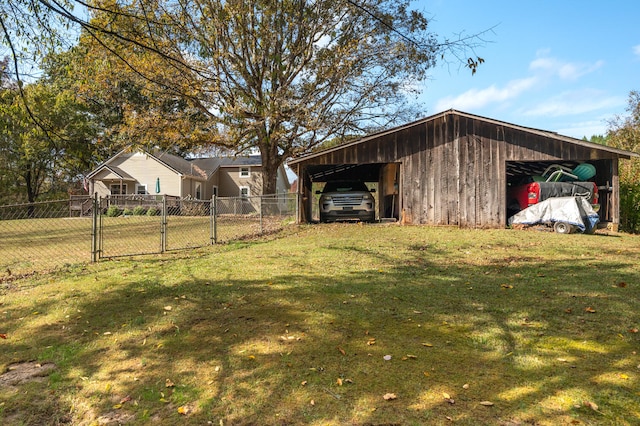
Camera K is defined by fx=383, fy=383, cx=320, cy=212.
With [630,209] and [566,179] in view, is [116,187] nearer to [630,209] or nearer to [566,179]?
[566,179]

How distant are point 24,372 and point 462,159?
42.2 feet

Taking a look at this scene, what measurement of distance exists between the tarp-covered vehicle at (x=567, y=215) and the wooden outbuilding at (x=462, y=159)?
4.56 ft

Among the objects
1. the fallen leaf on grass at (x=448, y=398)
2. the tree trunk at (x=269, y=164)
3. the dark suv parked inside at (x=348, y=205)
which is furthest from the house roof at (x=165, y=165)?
the fallen leaf on grass at (x=448, y=398)

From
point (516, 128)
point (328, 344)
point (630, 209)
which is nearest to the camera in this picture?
point (328, 344)

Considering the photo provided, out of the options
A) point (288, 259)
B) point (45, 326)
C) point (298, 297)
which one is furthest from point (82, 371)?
point (288, 259)

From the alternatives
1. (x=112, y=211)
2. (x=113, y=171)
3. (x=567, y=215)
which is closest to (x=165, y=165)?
(x=113, y=171)

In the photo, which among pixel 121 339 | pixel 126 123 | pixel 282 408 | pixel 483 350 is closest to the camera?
pixel 282 408

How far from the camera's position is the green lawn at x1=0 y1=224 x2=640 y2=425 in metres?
2.29

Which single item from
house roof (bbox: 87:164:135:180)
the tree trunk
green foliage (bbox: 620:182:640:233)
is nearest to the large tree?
the tree trunk

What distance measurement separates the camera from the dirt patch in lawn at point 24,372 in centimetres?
273

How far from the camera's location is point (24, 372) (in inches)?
113

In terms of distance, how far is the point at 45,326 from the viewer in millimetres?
3773

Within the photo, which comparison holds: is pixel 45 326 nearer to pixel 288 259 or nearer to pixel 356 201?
pixel 288 259

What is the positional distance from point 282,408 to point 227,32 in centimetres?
1438
